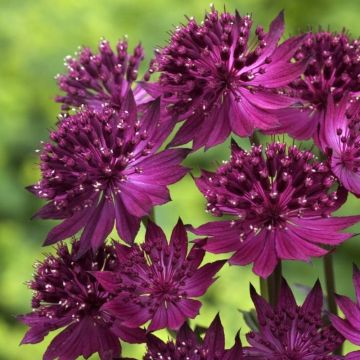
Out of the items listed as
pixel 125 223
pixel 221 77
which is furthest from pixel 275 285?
pixel 221 77

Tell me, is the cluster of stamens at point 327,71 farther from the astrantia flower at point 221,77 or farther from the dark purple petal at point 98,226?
the dark purple petal at point 98,226

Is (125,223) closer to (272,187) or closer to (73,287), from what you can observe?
(73,287)

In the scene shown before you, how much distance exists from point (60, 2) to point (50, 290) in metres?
3.90

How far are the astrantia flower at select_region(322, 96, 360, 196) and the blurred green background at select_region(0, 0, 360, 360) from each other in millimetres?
2060

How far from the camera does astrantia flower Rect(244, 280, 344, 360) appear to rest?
128 centimetres

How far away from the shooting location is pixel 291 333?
130 centimetres

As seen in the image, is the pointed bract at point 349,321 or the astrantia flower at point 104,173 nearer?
the pointed bract at point 349,321

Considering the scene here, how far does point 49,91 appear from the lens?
473 centimetres

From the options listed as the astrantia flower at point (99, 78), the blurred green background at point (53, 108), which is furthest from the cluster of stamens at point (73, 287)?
the blurred green background at point (53, 108)

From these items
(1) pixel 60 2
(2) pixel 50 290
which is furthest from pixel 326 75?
(1) pixel 60 2

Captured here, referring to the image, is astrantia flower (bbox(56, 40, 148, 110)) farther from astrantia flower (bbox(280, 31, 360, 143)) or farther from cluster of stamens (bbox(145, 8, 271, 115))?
astrantia flower (bbox(280, 31, 360, 143))

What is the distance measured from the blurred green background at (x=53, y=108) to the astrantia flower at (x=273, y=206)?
209 centimetres

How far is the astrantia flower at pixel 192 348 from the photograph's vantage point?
4.17ft

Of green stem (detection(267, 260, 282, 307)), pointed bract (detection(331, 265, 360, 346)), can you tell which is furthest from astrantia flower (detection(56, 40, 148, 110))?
pointed bract (detection(331, 265, 360, 346))
